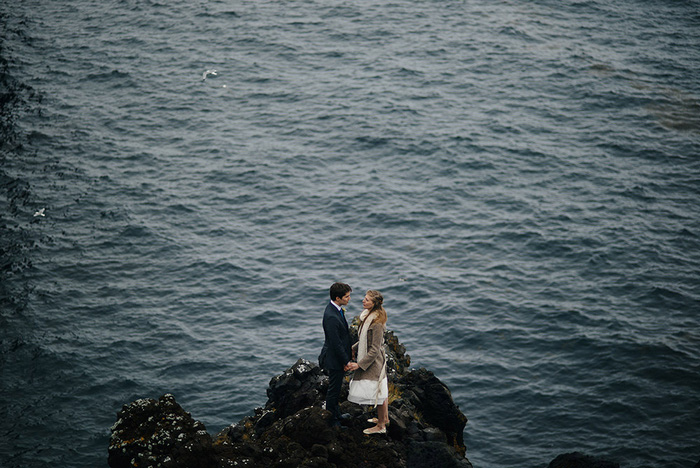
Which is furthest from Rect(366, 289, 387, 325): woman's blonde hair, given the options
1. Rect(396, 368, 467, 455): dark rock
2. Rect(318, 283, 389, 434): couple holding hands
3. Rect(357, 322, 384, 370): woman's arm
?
Rect(396, 368, 467, 455): dark rock

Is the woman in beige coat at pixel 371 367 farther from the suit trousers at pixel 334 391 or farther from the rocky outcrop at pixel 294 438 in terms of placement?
the rocky outcrop at pixel 294 438

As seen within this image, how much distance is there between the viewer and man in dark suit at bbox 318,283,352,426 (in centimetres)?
1444

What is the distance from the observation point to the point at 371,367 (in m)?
14.9

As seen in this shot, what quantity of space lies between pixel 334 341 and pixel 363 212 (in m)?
31.5

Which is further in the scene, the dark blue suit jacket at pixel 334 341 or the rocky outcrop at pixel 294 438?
the dark blue suit jacket at pixel 334 341

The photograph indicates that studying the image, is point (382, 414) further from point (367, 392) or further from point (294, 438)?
point (294, 438)

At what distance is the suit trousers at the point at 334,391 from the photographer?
14.9 m

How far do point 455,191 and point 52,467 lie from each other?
31381mm

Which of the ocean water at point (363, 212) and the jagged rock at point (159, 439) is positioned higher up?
the jagged rock at point (159, 439)

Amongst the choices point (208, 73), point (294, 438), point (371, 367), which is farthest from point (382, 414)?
point (208, 73)

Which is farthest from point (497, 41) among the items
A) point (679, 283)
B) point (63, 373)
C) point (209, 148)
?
point (63, 373)

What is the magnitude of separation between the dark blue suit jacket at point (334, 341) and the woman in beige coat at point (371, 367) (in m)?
0.33

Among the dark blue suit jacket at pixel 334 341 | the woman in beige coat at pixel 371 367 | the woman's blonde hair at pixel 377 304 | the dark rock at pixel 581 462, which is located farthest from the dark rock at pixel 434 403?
the woman's blonde hair at pixel 377 304

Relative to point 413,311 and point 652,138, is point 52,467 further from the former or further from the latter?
point 652,138
